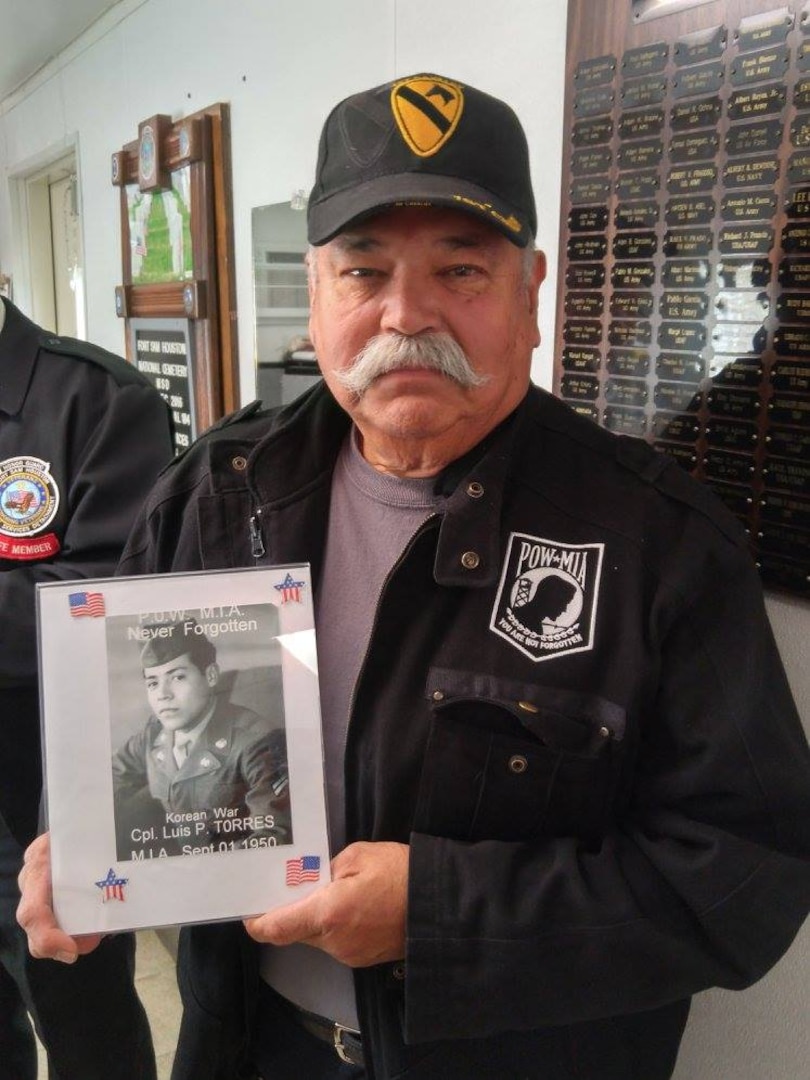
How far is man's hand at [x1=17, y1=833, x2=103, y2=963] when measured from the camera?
0.69 m

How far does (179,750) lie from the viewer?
70 cm

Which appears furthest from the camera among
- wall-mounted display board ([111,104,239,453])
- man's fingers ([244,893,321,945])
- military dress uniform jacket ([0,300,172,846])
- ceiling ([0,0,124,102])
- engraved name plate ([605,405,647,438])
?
ceiling ([0,0,124,102])

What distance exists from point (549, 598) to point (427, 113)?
45 centimetres

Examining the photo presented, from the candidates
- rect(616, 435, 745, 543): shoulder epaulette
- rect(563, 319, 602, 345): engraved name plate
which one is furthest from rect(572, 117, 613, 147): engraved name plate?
rect(616, 435, 745, 543): shoulder epaulette

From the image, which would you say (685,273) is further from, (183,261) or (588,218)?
(183,261)

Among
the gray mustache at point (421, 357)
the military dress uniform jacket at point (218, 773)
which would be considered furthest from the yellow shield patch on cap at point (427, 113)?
the military dress uniform jacket at point (218, 773)

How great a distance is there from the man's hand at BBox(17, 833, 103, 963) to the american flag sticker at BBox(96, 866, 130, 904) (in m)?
0.04

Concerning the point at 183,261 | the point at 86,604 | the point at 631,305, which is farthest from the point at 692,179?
the point at 183,261

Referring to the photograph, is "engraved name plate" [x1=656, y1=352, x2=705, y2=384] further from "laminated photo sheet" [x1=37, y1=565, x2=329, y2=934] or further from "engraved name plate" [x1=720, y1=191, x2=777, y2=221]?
"laminated photo sheet" [x1=37, y1=565, x2=329, y2=934]

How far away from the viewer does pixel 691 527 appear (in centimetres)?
74

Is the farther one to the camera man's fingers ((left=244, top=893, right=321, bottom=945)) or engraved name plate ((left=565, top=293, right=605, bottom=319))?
engraved name plate ((left=565, top=293, right=605, bottom=319))

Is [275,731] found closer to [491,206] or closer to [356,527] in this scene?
[356,527]

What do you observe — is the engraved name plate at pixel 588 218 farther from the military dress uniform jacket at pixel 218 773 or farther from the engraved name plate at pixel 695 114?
the military dress uniform jacket at pixel 218 773

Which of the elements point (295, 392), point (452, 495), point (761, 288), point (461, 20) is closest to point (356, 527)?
point (452, 495)
